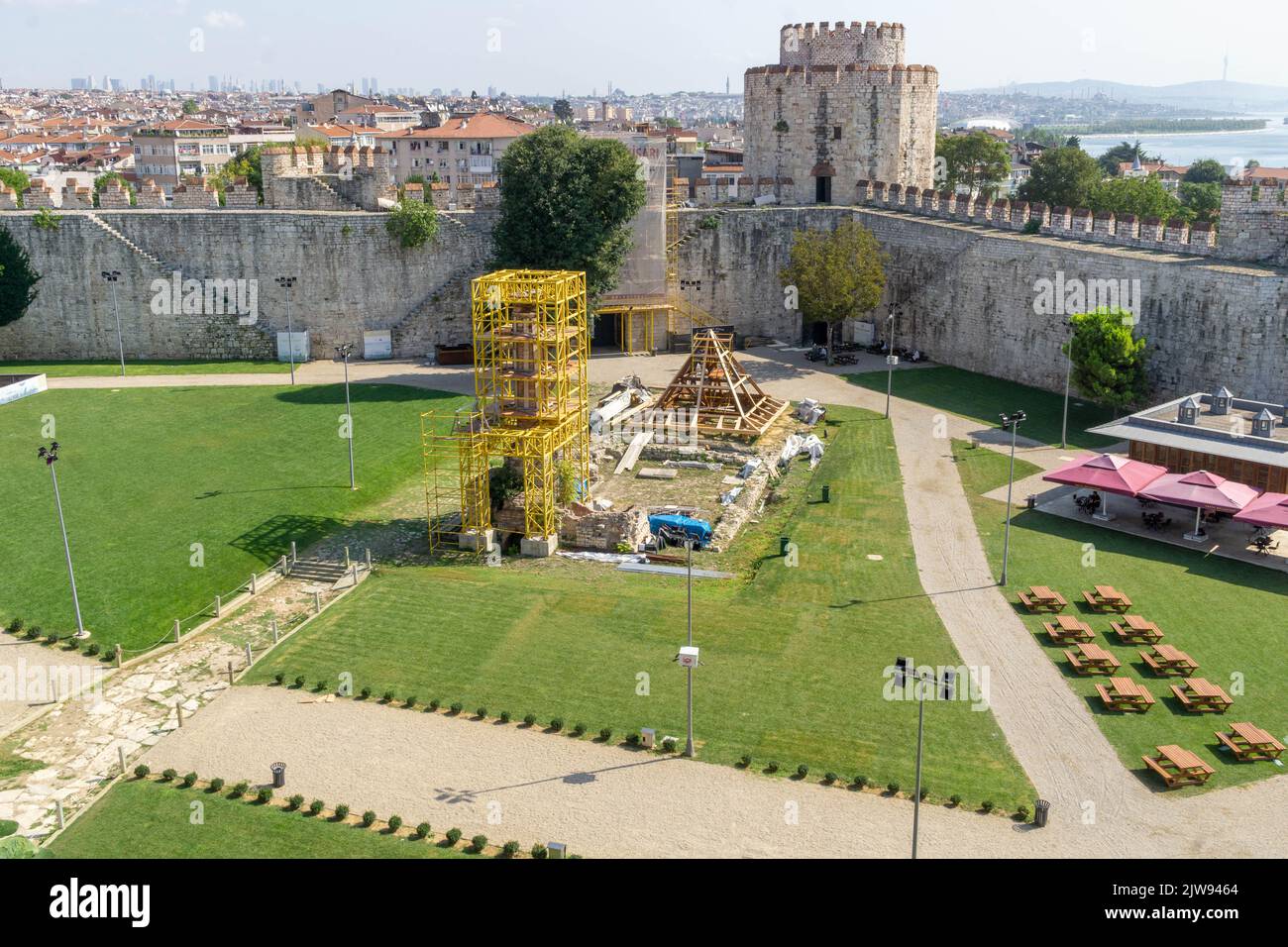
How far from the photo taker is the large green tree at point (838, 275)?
48.5 m

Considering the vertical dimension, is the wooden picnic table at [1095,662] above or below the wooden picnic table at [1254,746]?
above

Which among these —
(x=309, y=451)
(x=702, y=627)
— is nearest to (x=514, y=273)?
(x=309, y=451)

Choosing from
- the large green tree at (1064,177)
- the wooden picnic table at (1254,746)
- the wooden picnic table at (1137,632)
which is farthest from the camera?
the large green tree at (1064,177)

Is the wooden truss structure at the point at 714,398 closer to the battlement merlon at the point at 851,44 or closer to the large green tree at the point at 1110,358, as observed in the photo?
the large green tree at the point at 1110,358

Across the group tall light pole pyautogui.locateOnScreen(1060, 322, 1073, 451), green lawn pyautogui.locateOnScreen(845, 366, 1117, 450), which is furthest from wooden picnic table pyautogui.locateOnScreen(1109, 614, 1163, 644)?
green lawn pyautogui.locateOnScreen(845, 366, 1117, 450)

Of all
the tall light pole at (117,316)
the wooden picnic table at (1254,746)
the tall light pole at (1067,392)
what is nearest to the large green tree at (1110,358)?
the tall light pole at (1067,392)

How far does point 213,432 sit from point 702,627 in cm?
2142

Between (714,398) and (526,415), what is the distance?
11554 millimetres

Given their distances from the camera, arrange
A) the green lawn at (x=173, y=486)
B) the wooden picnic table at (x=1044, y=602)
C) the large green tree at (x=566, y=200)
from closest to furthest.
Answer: the wooden picnic table at (x=1044, y=602), the green lawn at (x=173, y=486), the large green tree at (x=566, y=200)

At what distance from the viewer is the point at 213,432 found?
4003 centimetres

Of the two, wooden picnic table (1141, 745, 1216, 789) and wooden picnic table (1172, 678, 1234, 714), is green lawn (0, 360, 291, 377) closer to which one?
wooden picnic table (1172, 678, 1234, 714)

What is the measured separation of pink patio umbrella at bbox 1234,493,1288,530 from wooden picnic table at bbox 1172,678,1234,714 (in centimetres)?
746

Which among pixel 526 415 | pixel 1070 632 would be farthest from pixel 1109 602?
pixel 526 415

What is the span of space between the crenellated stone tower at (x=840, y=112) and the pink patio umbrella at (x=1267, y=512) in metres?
28.6
